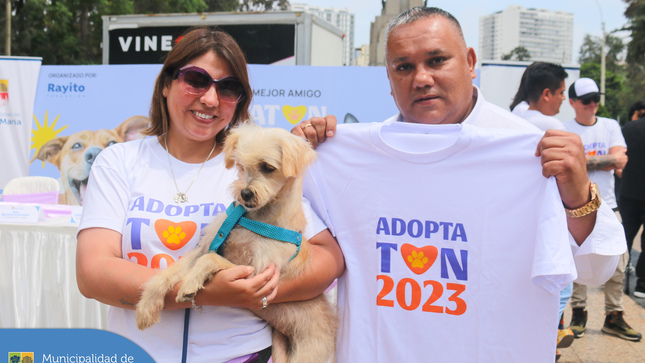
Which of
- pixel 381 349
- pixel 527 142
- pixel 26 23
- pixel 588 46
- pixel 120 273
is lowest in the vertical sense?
pixel 381 349

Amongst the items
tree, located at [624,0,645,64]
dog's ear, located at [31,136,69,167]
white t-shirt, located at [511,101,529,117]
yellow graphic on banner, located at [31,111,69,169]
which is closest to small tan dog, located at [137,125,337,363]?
white t-shirt, located at [511,101,529,117]

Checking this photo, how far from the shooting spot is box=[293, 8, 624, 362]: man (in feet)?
6.24

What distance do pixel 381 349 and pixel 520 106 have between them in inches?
157

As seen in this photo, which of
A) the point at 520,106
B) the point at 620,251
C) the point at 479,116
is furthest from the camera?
the point at 520,106

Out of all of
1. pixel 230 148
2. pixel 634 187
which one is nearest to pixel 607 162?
pixel 634 187

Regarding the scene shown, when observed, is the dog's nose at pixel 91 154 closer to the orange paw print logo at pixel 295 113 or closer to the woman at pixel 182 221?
the orange paw print logo at pixel 295 113

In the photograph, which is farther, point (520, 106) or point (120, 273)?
point (520, 106)

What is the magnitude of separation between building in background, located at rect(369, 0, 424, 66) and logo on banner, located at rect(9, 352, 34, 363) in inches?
224

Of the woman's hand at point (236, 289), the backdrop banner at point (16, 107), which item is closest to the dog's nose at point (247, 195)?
the woman's hand at point (236, 289)

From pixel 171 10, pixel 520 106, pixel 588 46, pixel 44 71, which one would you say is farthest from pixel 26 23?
pixel 588 46

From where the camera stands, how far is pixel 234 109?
2340 mm

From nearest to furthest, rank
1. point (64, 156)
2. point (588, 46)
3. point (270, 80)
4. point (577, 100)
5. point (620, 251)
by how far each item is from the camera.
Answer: point (620, 251) < point (577, 100) < point (270, 80) < point (64, 156) < point (588, 46)

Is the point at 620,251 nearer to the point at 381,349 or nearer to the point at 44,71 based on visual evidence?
the point at 381,349

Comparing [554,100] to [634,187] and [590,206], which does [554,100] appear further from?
[590,206]
